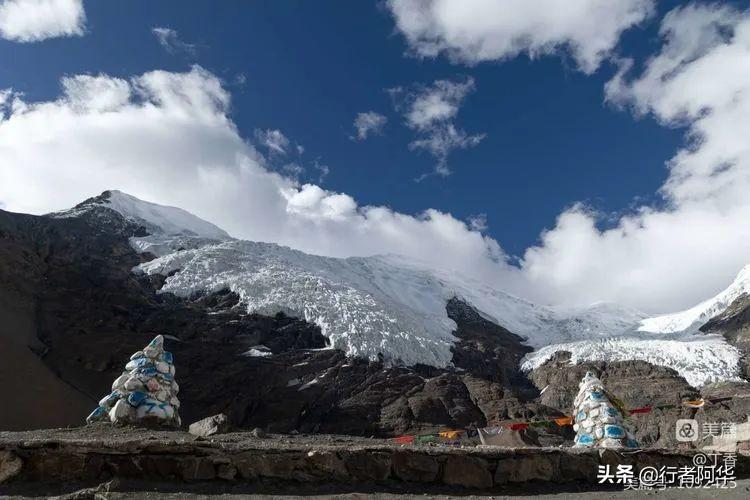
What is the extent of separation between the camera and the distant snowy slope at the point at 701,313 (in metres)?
73.6

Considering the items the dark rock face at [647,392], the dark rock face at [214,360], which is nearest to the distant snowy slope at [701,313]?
the dark rock face at [647,392]

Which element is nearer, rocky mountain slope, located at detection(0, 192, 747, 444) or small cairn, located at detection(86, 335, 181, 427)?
small cairn, located at detection(86, 335, 181, 427)

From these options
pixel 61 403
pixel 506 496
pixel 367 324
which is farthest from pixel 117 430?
pixel 367 324

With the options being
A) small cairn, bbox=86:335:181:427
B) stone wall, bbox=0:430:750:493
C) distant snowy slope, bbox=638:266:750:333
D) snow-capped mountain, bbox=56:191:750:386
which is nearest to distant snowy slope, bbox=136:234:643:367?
snow-capped mountain, bbox=56:191:750:386

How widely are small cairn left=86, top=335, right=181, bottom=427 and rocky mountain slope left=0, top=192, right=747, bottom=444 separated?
19269 mm

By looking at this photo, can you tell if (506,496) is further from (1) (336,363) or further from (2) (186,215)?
(2) (186,215)

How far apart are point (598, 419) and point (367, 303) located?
147 ft

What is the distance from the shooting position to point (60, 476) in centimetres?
670

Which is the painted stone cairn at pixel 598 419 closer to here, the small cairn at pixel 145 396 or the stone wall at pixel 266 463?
the stone wall at pixel 266 463

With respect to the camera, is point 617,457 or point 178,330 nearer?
point 617,457

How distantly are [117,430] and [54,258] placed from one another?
48.1 meters

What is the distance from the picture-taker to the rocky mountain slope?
128 ft

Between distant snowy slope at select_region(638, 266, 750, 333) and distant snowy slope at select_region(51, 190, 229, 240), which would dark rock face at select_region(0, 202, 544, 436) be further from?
distant snowy slope at select_region(638, 266, 750, 333)

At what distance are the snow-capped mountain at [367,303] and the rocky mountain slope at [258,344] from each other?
0.24m
